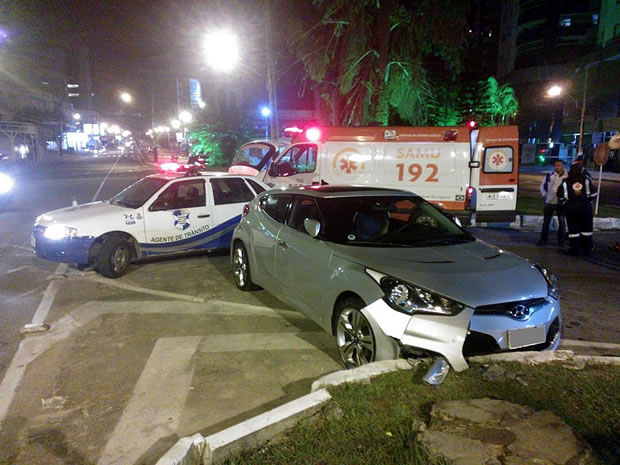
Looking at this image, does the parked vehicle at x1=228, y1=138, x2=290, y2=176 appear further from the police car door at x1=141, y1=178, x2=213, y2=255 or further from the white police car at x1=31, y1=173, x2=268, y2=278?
the police car door at x1=141, y1=178, x2=213, y2=255

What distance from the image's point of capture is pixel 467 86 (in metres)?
41.2

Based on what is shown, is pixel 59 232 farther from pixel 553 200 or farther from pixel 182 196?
pixel 553 200

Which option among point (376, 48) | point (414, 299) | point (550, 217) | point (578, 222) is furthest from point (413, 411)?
point (376, 48)

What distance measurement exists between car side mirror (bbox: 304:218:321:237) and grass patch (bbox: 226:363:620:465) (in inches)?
65.2

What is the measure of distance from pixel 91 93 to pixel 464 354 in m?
132

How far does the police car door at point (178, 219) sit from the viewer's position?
8.01 metres

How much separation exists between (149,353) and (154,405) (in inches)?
43.1

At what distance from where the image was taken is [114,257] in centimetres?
764

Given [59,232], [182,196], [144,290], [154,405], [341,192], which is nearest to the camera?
[154,405]

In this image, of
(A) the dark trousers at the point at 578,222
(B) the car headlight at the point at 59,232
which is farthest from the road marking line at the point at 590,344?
(B) the car headlight at the point at 59,232

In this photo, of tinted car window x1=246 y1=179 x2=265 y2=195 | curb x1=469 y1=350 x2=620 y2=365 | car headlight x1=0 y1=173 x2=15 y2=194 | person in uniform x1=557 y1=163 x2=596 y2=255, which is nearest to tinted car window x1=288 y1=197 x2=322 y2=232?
curb x1=469 y1=350 x2=620 y2=365

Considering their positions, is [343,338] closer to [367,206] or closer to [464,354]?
[464,354]

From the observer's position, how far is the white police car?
7.37 meters

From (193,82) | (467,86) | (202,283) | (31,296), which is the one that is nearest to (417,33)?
(202,283)
